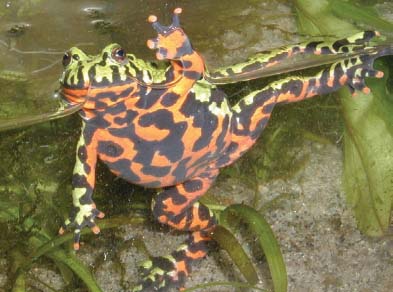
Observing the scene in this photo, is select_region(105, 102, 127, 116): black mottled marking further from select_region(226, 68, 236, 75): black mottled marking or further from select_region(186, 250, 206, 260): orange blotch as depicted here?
select_region(186, 250, 206, 260): orange blotch

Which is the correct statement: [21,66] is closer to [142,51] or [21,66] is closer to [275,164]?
[142,51]

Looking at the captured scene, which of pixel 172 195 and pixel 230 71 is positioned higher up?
pixel 230 71

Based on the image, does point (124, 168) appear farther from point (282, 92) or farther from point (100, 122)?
point (282, 92)

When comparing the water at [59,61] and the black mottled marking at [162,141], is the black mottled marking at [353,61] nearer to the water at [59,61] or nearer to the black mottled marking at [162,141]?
the water at [59,61]

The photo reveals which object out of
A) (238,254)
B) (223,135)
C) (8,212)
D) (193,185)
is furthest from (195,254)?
(8,212)

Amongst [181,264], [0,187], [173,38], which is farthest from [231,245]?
[0,187]

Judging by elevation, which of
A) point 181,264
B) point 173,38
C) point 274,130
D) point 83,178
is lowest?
point 181,264

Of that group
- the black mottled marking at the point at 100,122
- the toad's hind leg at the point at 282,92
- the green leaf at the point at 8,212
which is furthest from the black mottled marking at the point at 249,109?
the green leaf at the point at 8,212
